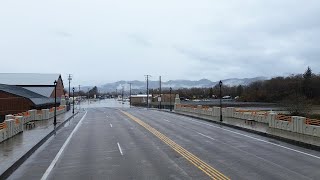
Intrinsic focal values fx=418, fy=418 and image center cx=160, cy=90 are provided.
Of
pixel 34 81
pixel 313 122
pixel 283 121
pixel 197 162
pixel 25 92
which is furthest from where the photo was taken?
pixel 34 81

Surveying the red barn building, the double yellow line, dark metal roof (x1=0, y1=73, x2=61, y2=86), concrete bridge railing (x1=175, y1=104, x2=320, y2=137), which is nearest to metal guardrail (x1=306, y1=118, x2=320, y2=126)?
concrete bridge railing (x1=175, y1=104, x2=320, y2=137)

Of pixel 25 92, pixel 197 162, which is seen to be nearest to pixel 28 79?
pixel 25 92

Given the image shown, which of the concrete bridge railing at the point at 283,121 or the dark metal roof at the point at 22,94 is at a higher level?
the dark metal roof at the point at 22,94

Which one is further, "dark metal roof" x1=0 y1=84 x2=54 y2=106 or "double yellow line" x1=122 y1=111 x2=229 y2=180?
"dark metal roof" x1=0 y1=84 x2=54 y2=106

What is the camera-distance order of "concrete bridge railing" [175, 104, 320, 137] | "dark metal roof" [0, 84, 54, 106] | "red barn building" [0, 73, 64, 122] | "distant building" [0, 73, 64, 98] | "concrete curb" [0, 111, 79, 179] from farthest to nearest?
"distant building" [0, 73, 64, 98]
"dark metal roof" [0, 84, 54, 106]
"red barn building" [0, 73, 64, 122]
"concrete bridge railing" [175, 104, 320, 137]
"concrete curb" [0, 111, 79, 179]

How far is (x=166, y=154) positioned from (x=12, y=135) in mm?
11489

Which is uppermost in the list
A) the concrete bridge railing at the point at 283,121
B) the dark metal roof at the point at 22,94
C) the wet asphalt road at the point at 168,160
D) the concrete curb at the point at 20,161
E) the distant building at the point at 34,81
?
the distant building at the point at 34,81

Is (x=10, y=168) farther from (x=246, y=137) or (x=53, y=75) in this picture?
(x=53, y=75)

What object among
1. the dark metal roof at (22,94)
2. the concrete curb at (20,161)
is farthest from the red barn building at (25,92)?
the concrete curb at (20,161)

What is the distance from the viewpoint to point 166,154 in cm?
1866

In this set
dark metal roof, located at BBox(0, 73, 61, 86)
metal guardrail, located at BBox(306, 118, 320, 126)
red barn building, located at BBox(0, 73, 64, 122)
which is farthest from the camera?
dark metal roof, located at BBox(0, 73, 61, 86)

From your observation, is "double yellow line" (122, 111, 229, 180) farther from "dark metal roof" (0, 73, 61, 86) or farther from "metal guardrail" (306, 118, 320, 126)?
"dark metal roof" (0, 73, 61, 86)

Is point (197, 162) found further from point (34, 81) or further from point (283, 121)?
point (34, 81)

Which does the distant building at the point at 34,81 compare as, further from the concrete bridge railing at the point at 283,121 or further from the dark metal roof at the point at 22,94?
the concrete bridge railing at the point at 283,121
